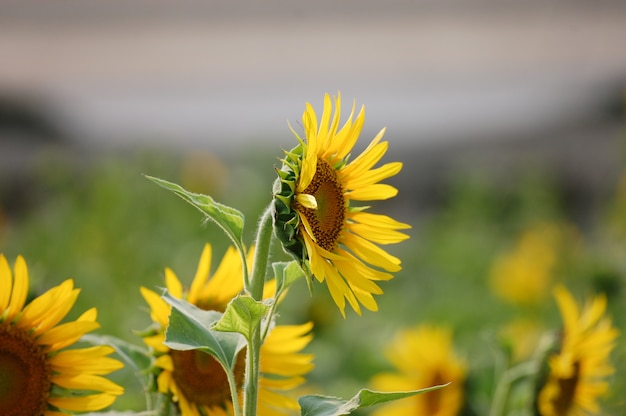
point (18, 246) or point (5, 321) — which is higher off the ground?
point (5, 321)

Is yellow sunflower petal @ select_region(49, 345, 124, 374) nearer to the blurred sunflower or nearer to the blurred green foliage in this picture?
the blurred green foliage

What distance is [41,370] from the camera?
64cm

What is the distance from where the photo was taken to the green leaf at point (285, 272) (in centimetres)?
58

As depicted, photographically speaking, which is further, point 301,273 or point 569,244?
point 569,244

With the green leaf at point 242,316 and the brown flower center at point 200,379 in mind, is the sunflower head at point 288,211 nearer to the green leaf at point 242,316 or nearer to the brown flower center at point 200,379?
the green leaf at point 242,316

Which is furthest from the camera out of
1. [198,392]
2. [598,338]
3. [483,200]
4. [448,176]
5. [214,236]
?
[448,176]

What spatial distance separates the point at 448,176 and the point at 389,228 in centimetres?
299

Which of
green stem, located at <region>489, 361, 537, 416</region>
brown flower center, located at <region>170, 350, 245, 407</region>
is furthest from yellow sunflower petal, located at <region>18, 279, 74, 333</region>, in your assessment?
green stem, located at <region>489, 361, 537, 416</region>

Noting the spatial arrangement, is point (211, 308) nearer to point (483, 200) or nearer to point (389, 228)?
point (389, 228)

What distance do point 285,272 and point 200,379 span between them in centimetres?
15

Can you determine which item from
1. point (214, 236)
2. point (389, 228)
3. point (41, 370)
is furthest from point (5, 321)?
point (214, 236)

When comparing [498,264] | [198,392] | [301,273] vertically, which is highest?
[301,273]

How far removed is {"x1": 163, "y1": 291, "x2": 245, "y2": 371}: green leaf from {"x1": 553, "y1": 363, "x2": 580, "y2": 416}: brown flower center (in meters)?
0.43

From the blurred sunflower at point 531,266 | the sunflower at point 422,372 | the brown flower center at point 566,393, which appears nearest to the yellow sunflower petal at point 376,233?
the brown flower center at point 566,393
